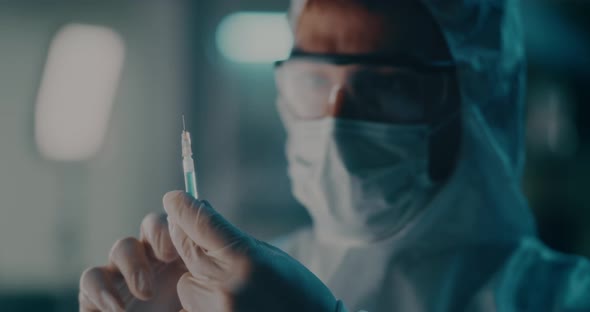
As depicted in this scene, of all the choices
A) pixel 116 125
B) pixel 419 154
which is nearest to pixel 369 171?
pixel 419 154

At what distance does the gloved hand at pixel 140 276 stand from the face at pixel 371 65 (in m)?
0.44

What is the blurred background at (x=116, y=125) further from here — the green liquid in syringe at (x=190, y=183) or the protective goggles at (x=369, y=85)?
the green liquid in syringe at (x=190, y=183)

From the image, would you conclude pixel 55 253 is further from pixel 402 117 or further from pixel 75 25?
pixel 402 117

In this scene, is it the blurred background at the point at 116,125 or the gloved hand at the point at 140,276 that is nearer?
the gloved hand at the point at 140,276

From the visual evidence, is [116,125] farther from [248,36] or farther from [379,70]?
[379,70]

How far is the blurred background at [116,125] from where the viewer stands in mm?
3012

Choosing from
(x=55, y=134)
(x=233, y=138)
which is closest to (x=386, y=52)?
(x=233, y=138)

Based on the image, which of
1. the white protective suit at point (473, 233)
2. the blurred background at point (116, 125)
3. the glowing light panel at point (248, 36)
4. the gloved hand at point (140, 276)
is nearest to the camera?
the gloved hand at point (140, 276)

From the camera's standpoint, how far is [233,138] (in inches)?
125

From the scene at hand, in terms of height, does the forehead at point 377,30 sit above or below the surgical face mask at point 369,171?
above

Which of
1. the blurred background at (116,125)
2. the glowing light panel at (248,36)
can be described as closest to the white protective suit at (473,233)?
the glowing light panel at (248,36)

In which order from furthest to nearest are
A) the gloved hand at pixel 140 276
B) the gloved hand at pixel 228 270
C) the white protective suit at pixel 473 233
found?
the white protective suit at pixel 473 233 → the gloved hand at pixel 140 276 → the gloved hand at pixel 228 270

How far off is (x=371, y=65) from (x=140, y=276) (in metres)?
0.57

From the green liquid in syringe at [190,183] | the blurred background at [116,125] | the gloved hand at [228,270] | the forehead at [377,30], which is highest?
the forehead at [377,30]
